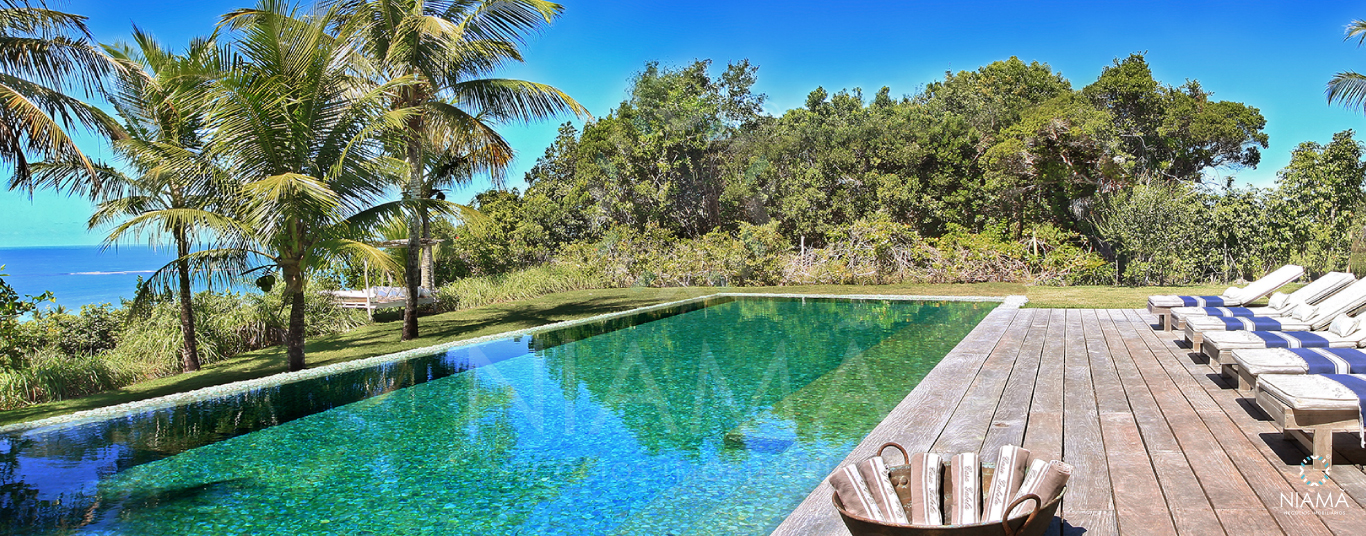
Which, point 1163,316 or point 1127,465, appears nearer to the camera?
point 1127,465

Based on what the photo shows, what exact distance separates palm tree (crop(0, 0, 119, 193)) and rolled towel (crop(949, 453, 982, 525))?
703 centimetres

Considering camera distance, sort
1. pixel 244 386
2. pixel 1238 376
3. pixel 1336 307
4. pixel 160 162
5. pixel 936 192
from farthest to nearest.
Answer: pixel 936 192 → pixel 160 162 → pixel 244 386 → pixel 1336 307 → pixel 1238 376

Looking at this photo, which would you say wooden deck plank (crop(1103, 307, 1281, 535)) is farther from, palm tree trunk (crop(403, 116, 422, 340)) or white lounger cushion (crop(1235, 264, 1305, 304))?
palm tree trunk (crop(403, 116, 422, 340))

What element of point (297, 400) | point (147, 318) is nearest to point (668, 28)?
point (147, 318)

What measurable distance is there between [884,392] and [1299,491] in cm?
332

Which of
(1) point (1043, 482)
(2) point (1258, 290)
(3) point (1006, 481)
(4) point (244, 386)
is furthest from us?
(2) point (1258, 290)

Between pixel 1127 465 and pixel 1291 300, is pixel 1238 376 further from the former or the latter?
pixel 1291 300

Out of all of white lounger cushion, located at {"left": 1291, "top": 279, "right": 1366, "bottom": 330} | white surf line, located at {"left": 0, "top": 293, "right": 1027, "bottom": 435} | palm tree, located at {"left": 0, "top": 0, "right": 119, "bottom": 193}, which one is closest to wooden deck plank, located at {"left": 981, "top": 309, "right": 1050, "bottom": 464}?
white lounger cushion, located at {"left": 1291, "top": 279, "right": 1366, "bottom": 330}

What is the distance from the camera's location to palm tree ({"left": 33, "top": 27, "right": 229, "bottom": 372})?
22.1ft

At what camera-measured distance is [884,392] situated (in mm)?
6047

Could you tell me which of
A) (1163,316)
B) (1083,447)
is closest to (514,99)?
(1163,316)

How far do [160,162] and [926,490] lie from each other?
7270 mm

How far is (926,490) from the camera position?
2420 mm

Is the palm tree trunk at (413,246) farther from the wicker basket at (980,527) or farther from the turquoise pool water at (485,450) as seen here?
the wicker basket at (980,527)
